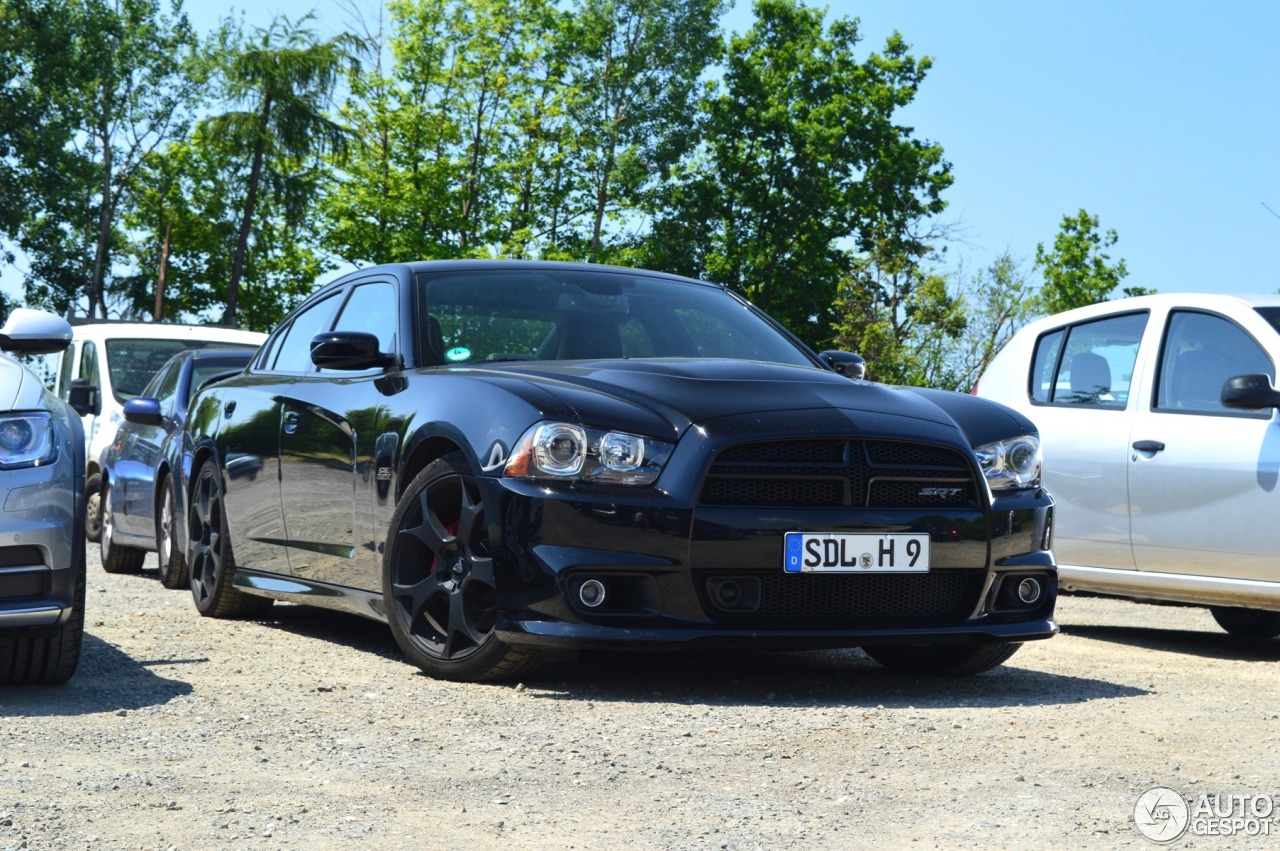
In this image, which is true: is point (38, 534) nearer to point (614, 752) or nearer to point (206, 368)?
point (614, 752)

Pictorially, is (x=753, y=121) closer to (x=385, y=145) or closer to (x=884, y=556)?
(x=385, y=145)

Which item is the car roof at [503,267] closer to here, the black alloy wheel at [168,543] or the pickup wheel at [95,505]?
the black alloy wheel at [168,543]

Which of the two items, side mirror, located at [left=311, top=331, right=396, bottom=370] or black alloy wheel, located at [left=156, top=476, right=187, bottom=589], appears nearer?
side mirror, located at [left=311, top=331, right=396, bottom=370]

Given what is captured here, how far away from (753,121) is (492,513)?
1974 inches

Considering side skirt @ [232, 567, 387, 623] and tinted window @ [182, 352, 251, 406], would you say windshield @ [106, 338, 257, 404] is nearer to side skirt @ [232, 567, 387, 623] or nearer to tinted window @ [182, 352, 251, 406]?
tinted window @ [182, 352, 251, 406]

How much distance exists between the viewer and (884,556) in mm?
5590

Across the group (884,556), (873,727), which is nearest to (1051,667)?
(884,556)

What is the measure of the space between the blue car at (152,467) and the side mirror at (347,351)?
4.30 m

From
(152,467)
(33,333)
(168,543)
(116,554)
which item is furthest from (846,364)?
(116,554)

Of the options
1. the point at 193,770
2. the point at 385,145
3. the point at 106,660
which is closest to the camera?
the point at 193,770

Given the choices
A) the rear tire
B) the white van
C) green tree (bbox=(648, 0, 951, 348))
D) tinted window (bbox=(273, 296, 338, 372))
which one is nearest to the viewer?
tinted window (bbox=(273, 296, 338, 372))

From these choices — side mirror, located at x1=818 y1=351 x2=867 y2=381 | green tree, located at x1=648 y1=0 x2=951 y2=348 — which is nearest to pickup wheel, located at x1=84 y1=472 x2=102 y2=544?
side mirror, located at x1=818 y1=351 x2=867 y2=381

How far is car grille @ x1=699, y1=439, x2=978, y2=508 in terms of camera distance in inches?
215

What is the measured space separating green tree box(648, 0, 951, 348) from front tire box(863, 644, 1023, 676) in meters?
46.6
